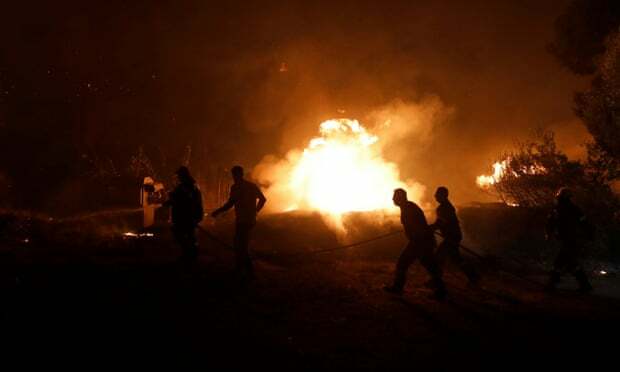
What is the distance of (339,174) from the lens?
19.7m

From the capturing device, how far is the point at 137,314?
19.3 feet

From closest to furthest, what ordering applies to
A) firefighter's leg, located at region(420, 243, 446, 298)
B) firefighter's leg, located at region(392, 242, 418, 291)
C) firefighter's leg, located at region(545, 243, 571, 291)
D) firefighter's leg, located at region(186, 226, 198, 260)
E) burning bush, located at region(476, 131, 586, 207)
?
firefighter's leg, located at region(420, 243, 446, 298) → firefighter's leg, located at region(392, 242, 418, 291) → firefighter's leg, located at region(186, 226, 198, 260) → firefighter's leg, located at region(545, 243, 571, 291) → burning bush, located at region(476, 131, 586, 207)

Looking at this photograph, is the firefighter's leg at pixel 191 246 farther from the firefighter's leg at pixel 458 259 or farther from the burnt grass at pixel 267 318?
the firefighter's leg at pixel 458 259

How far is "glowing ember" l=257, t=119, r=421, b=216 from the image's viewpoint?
19.5m

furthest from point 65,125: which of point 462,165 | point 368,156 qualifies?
point 462,165

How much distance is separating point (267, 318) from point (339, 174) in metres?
13.7

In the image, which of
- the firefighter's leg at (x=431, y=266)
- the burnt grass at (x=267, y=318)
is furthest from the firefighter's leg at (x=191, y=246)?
the firefighter's leg at (x=431, y=266)

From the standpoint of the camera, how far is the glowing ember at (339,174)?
19453mm

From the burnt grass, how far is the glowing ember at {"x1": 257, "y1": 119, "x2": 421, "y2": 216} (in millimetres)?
8957

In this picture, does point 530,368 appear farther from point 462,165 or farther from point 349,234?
point 462,165

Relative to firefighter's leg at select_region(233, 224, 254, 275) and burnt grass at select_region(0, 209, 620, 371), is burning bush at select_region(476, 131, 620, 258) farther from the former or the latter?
firefighter's leg at select_region(233, 224, 254, 275)

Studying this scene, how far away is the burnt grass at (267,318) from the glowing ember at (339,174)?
353 inches

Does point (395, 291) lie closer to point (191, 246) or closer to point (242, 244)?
point (242, 244)

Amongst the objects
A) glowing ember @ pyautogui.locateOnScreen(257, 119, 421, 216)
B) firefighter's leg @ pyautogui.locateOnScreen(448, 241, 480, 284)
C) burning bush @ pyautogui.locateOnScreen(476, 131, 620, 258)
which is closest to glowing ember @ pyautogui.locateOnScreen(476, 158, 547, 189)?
burning bush @ pyautogui.locateOnScreen(476, 131, 620, 258)
